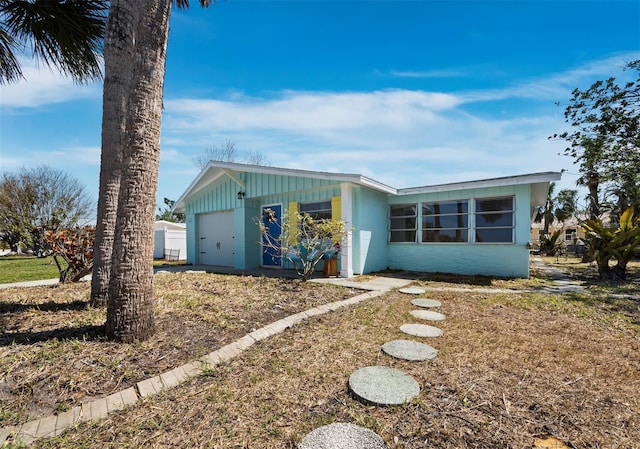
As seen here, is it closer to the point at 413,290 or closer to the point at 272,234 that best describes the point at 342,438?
the point at 413,290

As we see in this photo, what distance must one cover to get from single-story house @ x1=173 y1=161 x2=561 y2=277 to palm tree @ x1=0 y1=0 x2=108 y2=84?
4.88 m

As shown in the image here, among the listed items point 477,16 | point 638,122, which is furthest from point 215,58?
point 638,122

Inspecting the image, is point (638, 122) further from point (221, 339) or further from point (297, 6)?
point (221, 339)

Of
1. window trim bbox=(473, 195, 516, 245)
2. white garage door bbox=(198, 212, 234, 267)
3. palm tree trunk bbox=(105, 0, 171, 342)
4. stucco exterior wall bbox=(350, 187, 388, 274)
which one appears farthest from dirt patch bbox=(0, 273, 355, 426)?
white garage door bbox=(198, 212, 234, 267)

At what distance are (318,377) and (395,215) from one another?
25.8ft

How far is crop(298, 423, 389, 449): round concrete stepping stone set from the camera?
5.43 ft

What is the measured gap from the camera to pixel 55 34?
4.36 m

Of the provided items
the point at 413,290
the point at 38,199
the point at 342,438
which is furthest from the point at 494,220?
the point at 38,199

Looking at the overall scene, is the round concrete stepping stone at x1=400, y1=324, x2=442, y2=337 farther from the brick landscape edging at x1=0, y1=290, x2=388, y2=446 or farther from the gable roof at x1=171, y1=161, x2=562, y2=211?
the gable roof at x1=171, y1=161, x2=562, y2=211

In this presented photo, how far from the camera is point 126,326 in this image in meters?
2.83

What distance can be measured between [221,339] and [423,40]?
807 centimetres

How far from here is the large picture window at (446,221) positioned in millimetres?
8562

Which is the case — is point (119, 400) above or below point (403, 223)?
below

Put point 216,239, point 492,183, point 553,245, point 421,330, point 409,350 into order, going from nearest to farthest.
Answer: point 409,350
point 421,330
point 492,183
point 216,239
point 553,245
